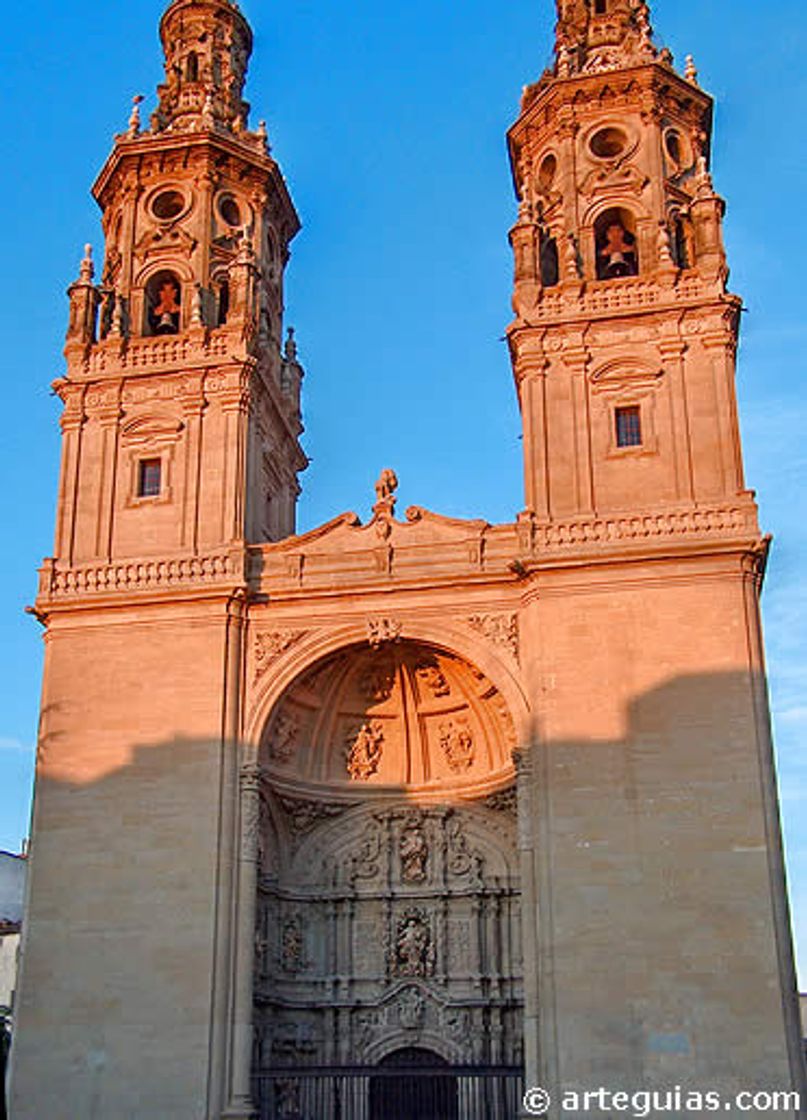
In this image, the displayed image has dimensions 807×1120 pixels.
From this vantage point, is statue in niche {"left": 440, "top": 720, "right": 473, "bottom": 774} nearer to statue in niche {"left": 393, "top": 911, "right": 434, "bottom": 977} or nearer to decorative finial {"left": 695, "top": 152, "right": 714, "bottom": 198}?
statue in niche {"left": 393, "top": 911, "right": 434, "bottom": 977}

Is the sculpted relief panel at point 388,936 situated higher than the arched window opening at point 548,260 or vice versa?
the arched window opening at point 548,260

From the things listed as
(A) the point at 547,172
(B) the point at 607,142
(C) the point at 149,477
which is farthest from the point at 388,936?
(B) the point at 607,142

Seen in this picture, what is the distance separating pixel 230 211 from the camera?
29.5 meters

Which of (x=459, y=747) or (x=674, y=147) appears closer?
(x=459, y=747)

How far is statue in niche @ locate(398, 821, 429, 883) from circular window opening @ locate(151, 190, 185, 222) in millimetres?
13522

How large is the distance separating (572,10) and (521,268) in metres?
8.10

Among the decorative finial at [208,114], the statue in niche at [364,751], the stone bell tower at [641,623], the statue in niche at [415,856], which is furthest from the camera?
the decorative finial at [208,114]

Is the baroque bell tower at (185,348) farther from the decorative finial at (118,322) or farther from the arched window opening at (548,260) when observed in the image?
the arched window opening at (548,260)

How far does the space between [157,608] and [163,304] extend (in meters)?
7.12

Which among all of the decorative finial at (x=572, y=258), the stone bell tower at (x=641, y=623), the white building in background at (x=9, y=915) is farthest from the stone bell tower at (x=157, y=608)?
the white building in background at (x=9, y=915)

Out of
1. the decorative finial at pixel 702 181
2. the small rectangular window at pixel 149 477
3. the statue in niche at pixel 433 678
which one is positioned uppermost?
the decorative finial at pixel 702 181

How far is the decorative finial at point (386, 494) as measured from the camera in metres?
25.5

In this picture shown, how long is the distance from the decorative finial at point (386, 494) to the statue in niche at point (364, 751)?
395 cm

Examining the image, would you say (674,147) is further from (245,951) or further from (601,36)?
(245,951)
